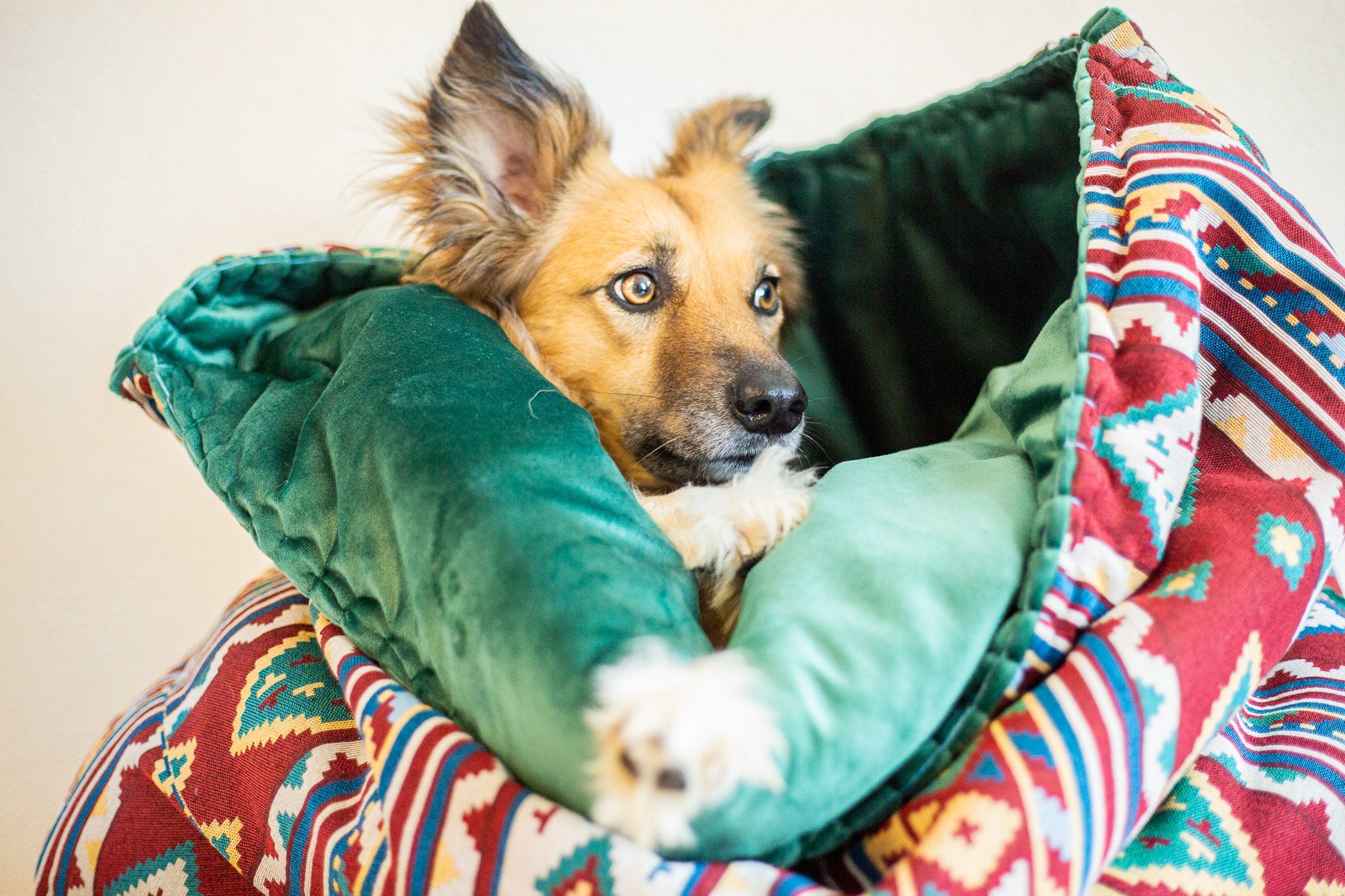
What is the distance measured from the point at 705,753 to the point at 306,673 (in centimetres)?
65

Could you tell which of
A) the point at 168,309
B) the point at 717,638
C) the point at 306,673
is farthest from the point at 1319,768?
the point at 168,309

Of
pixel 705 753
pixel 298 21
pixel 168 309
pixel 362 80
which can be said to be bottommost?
pixel 705 753

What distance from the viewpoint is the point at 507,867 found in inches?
21.4

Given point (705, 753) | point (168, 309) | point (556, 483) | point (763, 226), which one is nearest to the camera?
point (705, 753)

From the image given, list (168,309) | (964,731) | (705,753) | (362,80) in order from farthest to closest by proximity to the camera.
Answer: (362,80)
(168,309)
(964,731)
(705,753)

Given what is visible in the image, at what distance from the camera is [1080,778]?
550mm

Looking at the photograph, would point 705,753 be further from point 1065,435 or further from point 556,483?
point 1065,435

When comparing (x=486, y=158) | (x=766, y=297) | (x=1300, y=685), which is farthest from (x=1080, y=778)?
(x=486, y=158)

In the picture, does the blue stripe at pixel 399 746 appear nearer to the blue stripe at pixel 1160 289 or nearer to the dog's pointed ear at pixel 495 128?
the blue stripe at pixel 1160 289

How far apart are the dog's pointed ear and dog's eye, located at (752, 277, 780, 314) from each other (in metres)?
0.43

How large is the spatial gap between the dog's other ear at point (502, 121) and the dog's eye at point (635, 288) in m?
0.26

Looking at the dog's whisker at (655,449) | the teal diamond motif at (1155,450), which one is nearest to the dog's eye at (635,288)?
the dog's whisker at (655,449)

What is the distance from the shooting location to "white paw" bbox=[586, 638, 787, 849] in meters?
0.48

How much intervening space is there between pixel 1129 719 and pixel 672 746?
0.37 m
